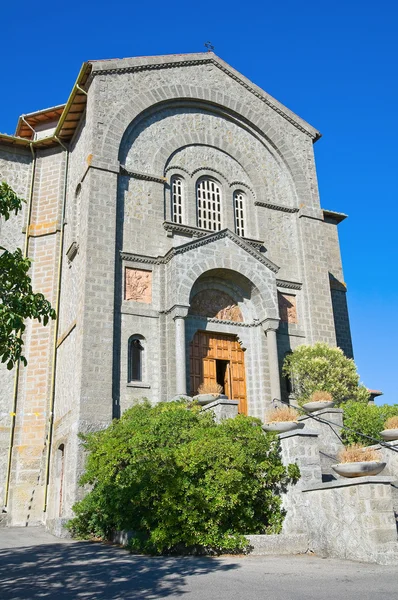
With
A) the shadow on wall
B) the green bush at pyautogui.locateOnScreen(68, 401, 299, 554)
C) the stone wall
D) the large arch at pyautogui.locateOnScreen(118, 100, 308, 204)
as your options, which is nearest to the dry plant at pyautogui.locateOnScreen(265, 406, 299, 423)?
the green bush at pyautogui.locateOnScreen(68, 401, 299, 554)

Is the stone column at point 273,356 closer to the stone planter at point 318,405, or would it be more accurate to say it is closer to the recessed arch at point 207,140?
the stone planter at point 318,405

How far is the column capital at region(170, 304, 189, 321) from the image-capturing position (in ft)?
60.5

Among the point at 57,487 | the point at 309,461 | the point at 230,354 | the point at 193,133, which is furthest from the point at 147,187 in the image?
the point at 309,461

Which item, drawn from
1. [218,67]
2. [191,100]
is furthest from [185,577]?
[218,67]

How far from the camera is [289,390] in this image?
20281 mm

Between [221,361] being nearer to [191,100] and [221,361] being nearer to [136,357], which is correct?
[136,357]

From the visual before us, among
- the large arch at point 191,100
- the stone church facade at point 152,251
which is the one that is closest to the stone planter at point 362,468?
the stone church facade at point 152,251

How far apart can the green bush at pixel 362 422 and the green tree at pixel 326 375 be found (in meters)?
2.34

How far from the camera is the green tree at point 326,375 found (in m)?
18.2

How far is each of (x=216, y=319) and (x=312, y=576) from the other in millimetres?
11707

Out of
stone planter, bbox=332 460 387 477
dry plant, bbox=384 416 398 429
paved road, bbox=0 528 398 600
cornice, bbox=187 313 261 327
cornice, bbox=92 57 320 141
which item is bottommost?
paved road, bbox=0 528 398 600

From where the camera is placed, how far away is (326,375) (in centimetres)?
1836

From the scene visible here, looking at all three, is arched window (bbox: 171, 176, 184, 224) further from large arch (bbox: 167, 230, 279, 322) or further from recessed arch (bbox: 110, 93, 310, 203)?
large arch (bbox: 167, 230, 279, 322)

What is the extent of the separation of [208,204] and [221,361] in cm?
595
